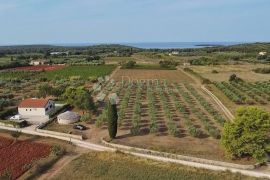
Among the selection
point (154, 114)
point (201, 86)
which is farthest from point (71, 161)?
point (201, 86)

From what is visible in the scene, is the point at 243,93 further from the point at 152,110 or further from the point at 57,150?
the point at 57,150

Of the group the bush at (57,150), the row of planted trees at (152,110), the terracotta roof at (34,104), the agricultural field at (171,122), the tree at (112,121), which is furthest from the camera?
the terracotta roof at (34,104)

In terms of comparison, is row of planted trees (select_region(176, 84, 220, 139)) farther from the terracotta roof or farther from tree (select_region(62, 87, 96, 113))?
the terracotta roof

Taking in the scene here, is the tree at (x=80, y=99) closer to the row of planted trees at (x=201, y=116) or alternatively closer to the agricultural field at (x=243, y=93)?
the row of planted trees at (x=201, y=116)

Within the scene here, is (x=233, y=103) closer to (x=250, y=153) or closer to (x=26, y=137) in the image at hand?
(x=250, y=153)

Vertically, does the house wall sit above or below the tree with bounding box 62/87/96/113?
below

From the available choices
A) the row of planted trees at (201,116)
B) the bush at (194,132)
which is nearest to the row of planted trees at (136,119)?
the bush at (194,132)

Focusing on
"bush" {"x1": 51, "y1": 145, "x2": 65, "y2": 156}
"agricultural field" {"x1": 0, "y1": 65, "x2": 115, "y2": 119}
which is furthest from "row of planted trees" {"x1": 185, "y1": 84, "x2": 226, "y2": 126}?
"agricultural field" {"x1": 0, "y1": 65, "x2": 115, "y2": 119}

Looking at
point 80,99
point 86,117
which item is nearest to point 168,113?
point 86,117
